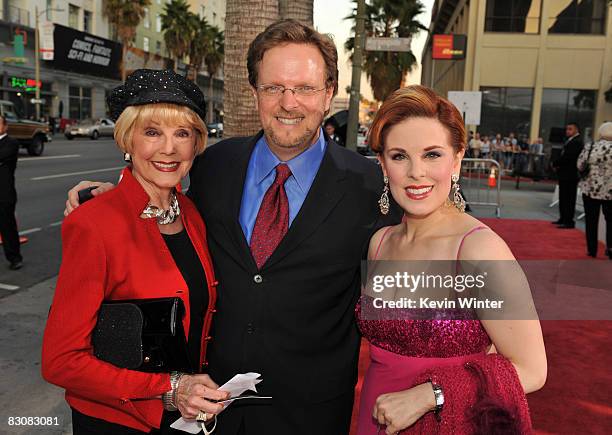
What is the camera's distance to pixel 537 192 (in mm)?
17203

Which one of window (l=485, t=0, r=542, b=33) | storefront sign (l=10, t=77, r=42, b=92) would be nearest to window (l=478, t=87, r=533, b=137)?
window (l=485, t=0, r=542, b=33)

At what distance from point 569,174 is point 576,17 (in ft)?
63.1

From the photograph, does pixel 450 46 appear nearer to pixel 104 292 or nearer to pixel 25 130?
pixel 25 130

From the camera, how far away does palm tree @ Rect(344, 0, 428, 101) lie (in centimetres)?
3384

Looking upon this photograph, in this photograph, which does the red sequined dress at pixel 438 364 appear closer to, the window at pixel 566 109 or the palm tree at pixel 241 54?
the palm tree at pixel 241 54

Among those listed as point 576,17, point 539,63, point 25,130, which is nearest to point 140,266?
point 25,130

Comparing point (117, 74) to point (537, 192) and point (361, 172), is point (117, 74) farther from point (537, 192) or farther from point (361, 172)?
point (361, 172)

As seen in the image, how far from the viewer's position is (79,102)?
40.6 meters

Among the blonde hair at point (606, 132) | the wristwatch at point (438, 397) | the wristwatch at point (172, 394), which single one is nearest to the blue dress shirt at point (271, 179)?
the wristwatch at point (172, 394)

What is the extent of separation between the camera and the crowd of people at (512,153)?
20500 mm

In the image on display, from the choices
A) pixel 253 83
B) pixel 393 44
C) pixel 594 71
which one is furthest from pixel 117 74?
pixel 253 83

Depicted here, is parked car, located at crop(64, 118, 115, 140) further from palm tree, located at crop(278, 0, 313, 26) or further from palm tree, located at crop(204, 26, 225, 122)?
palm tree, located at crop(278, 0, 313, 26)

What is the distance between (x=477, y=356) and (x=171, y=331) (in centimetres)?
104

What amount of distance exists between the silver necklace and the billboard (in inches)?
1006
